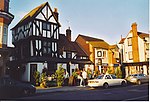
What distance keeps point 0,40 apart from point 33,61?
7.35 ft

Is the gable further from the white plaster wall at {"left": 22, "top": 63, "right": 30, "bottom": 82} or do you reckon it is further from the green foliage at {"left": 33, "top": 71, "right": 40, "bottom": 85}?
the green foliage at {"left": 33, "top": 71, "right": 40, "bottom": 85}

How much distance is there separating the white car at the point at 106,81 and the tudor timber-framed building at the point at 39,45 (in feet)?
9.75

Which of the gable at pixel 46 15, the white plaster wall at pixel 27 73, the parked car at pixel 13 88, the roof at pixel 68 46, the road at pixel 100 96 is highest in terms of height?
the gable at pixel 46 15

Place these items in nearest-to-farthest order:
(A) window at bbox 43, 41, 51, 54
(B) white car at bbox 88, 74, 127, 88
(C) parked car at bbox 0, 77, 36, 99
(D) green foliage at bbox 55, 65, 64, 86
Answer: (C) parked car at bbox 0, 77, 36, 99 → (B) white car at bbox 88, 74, 127, 88 → (D) green foliage at bbox 55, 65, 64, 86 → (A) window at bbox 43, 41, 51, 54

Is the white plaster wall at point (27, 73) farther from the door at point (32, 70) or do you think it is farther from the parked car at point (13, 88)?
the parked car at point (13, 88)

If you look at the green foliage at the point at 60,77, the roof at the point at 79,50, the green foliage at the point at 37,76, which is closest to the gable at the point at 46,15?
the roof at the point at 79,50

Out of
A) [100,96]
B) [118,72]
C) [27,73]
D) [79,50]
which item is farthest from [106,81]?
[79,50]

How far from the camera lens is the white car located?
34.3 ft

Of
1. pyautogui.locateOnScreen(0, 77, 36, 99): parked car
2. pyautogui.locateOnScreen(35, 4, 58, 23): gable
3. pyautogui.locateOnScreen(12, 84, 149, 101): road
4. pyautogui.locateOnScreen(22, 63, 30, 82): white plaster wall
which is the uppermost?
pyautogui.locateOnScreen(35, 4, 58, 23): gable

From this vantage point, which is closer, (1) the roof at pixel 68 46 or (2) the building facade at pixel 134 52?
(2) the building facade at pixel 134 52

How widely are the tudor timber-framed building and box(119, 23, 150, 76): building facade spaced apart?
3141 millimetres

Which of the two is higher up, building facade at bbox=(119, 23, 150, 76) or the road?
building facade at bbox=(119, 23, 150, 76)

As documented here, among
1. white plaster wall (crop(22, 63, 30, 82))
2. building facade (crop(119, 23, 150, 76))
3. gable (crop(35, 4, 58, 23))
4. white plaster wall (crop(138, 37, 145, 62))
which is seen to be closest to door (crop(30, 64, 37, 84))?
white plaster wall (crop(22, 63, 30, 82))

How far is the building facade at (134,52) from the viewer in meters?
8.92
